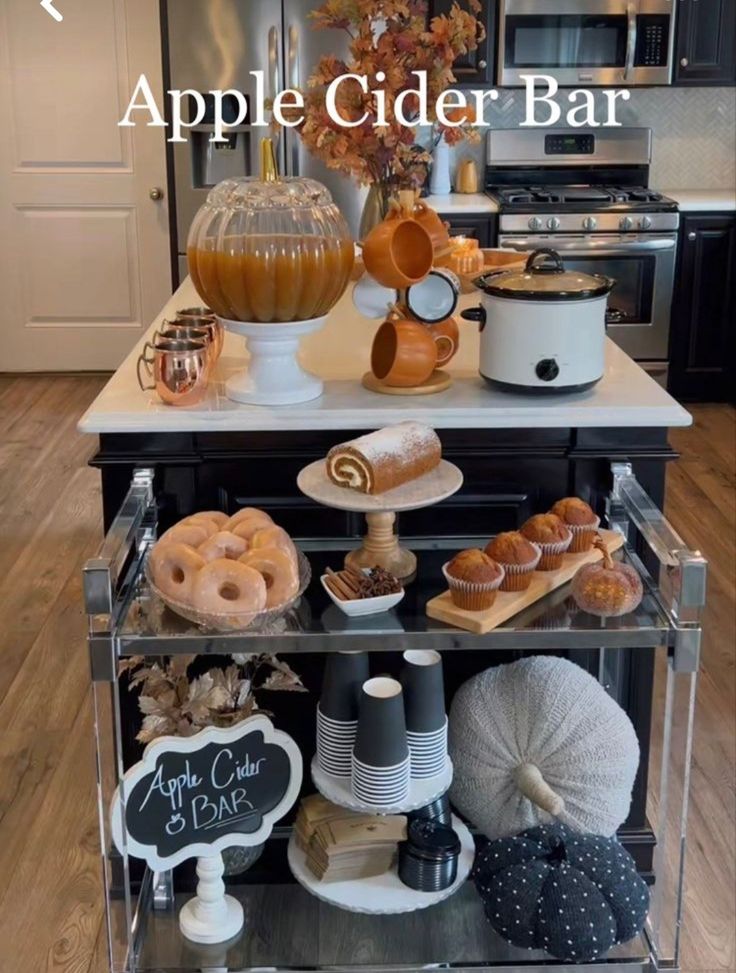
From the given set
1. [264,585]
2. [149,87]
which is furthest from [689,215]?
[264,585]

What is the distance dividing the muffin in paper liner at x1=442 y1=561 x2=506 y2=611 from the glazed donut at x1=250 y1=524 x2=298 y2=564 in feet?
0.77

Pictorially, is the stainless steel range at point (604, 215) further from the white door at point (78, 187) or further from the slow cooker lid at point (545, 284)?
the slow cooker lid at point (545, 284)

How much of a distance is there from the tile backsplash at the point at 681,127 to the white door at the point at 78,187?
1.60m

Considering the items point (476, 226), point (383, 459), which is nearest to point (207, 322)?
point (383, 459)

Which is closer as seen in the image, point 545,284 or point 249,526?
point 249,526

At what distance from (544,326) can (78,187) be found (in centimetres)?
463

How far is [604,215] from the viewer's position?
5.24m

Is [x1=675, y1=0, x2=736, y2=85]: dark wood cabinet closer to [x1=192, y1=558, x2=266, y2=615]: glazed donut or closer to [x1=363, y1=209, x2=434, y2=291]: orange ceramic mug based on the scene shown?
[x1=363, y1=209, x2=434, y2=291]: orange ceramic mug

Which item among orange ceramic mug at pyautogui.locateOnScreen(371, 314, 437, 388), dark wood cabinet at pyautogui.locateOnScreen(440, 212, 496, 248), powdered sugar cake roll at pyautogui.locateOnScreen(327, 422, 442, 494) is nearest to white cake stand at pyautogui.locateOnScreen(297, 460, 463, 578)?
powdered sugar cake roll at pyautogui.locateOnScreen(327, 422, 442, 494)

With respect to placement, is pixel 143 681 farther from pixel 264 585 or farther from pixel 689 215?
pixel 689 215

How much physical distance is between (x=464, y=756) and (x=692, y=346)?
3891mm

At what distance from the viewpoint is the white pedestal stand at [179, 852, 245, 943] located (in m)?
1.94

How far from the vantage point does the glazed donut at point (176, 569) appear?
166cm

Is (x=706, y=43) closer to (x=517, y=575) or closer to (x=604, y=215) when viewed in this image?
(x=604, y=215)
